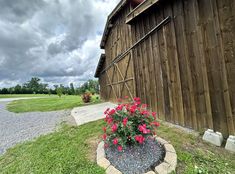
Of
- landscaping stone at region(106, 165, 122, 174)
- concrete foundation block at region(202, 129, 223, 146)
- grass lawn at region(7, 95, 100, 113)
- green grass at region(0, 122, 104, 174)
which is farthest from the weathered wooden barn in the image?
grass lawn at region(7, 95, 100, 113)

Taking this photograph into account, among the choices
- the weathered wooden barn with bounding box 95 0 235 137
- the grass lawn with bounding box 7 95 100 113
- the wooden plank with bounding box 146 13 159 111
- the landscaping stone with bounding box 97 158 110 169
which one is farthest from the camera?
the grass lawn with bounding box 7 95 100 113

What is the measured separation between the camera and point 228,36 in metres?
2.33

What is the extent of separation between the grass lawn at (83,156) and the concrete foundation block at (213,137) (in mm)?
112

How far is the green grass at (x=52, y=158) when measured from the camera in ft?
7.38

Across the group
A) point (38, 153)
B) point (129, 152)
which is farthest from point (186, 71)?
point (38, 153)

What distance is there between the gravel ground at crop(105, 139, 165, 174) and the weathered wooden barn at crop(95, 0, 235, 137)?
1.37m

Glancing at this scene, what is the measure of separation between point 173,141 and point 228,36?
7.52 feet

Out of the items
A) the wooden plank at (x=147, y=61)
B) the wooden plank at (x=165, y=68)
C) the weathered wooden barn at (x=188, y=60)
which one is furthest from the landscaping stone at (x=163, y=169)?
the wooden plank at (x=147, y=61)

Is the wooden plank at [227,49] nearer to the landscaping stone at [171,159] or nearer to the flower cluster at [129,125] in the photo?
the landscaping stone at [171,159]

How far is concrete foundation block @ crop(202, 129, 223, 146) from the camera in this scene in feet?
8.12

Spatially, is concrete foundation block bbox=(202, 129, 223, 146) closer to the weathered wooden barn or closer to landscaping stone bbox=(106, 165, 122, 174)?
the weathered wooden barn

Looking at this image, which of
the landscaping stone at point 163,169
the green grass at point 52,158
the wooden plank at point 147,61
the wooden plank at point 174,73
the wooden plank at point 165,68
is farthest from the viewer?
the wooden plank at point 147,61

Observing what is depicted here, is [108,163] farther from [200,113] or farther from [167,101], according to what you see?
[167,101]

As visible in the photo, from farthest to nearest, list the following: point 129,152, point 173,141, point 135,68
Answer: point 135,68, point 173,141, point 129,152
